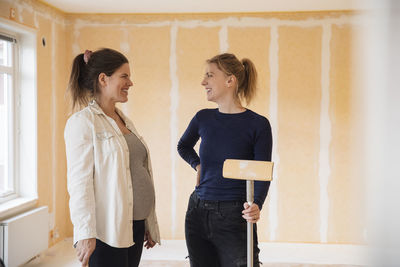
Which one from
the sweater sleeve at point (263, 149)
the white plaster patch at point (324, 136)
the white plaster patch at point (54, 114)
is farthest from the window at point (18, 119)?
the white plaster patch at point (324, 136)

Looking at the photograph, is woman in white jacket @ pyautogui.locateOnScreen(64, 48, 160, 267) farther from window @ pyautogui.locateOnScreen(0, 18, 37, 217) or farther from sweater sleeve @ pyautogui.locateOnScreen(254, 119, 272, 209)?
window @ pyautogui.locateOnScreen(0, 18, 37, 217)

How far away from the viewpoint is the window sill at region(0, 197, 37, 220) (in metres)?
3.22

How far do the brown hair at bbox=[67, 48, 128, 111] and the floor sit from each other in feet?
7.49

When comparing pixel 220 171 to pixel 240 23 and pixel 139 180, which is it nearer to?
pixel 139 180

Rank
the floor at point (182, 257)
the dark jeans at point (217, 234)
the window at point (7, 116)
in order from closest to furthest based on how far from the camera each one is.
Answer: the dark jeans at point (217, 234) → the window at point (7, 116) → the floor at point (182, 257)

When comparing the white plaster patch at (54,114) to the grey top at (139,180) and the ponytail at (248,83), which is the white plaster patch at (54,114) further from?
the ponytail at (248,83)

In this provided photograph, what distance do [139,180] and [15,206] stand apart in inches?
83.4

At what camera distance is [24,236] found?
11.0 ft

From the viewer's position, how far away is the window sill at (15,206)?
10.6ft

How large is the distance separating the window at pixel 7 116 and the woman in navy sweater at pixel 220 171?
2.37 metres

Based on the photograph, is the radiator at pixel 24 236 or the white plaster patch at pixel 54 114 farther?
the white plaster patch at pixel 54 114

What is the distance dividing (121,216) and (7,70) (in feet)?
8.23

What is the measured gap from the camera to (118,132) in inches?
64.3

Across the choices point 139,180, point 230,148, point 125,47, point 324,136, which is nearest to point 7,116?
point 125,47
